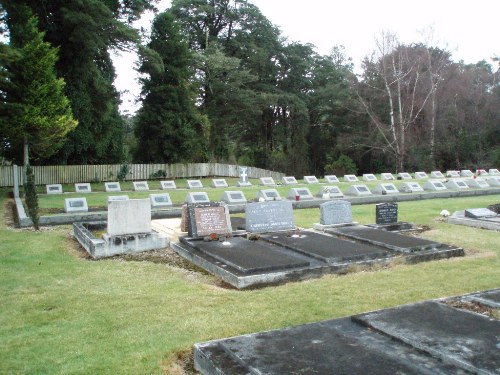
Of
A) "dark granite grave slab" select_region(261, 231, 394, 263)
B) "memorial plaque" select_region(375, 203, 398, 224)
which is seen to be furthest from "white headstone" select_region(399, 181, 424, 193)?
"dark granite grave slab" select_region(261, 231, 394, 263)

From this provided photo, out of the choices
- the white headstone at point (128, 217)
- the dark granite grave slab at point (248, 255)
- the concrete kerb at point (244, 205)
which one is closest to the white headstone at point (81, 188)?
the concrete kerb at point (244, 205)

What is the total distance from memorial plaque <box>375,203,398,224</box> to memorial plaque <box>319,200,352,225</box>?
89 cm

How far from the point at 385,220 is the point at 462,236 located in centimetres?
191

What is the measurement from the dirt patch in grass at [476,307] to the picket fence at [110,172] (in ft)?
79.4

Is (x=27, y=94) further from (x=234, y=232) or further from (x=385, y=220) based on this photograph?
(x=385, y=220)

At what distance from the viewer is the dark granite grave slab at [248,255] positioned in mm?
7367

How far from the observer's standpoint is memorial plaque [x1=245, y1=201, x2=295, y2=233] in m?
10.5

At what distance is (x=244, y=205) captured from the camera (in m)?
15.8

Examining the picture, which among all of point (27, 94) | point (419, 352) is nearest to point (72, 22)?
point (27, 94)

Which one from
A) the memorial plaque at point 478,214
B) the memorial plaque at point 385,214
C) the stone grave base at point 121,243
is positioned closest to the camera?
the stone grave base at point 121,243

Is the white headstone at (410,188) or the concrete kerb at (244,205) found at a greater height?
the white headstone at (410,188)

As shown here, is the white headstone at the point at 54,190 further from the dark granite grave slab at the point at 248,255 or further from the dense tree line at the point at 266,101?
the dark granite grave slab at the point at 248,255

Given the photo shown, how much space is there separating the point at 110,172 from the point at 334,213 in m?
21.8

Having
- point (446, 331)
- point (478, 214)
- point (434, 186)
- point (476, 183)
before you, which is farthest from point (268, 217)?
point (476, 183)
